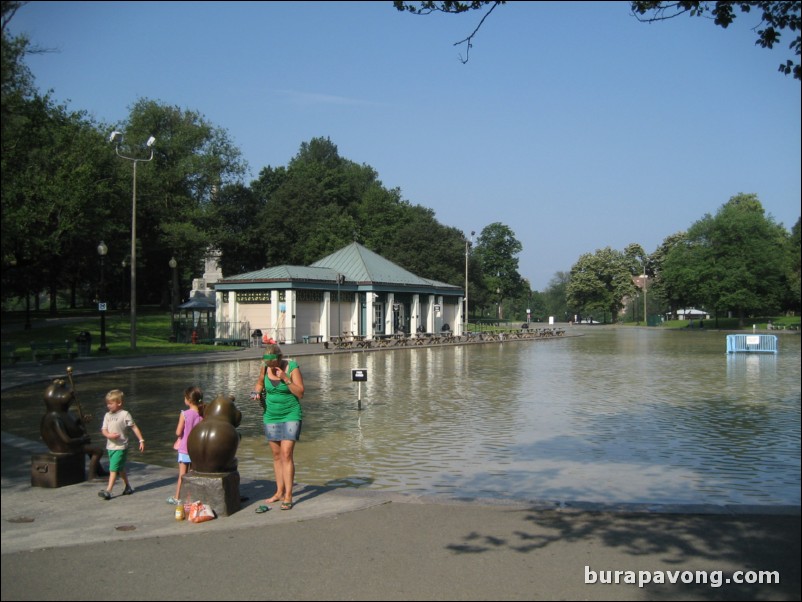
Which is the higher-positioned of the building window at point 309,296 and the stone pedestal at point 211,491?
the building window at point 309,296

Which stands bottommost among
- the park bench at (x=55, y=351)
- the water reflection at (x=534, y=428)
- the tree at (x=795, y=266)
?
the water reflection at (x=534, y=428)

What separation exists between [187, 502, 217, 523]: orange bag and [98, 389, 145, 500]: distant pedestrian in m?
1.29

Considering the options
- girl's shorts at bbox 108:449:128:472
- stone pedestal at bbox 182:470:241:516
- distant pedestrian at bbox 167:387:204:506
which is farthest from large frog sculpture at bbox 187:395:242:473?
girl's shorts at bbox 108:449:128:472

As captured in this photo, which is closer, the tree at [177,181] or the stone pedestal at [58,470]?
the stone pedestal at [58,470]

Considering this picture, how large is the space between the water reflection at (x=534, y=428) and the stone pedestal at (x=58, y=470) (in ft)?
1.31

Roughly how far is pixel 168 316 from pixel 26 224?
3326 centimetres

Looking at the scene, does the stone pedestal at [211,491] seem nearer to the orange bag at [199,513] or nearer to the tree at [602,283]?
the orange bag at [199,513]

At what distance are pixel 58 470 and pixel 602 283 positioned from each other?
4926 inches

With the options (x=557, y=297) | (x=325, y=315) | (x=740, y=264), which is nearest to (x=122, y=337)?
(x=325, y=315)

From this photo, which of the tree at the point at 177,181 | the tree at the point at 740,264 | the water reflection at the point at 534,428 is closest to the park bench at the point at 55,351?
the water reflection at the point at 534,428

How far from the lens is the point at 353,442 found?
537 inches

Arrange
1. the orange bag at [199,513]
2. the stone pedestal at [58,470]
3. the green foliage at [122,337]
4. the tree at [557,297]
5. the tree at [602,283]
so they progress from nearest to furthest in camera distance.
Answer: 1. the orange bag at [199,513]
2. the stone pedestal at [58,470]
3. the green foliage at [122,337]
4. the tree at [602,283]
5. the tree at [557,297]

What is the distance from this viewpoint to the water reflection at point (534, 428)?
33.1 ft

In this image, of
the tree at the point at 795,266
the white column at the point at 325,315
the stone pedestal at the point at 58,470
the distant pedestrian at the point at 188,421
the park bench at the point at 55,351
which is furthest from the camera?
the white column at the point at 325,315
